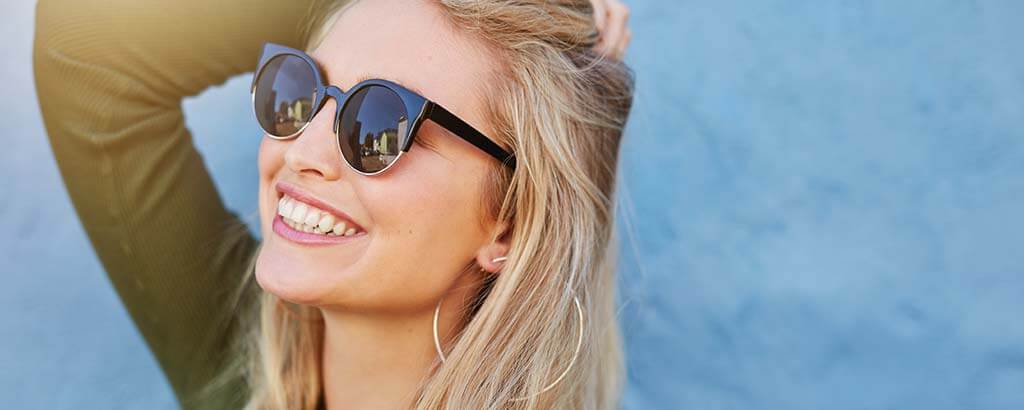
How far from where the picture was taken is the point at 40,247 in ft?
8.02

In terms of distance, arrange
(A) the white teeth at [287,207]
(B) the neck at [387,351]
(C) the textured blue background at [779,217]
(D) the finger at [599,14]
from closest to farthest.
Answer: (A) the white teeth at [287,207], (B) the neck at [387,351], (D) the finger at [599,14], (C) the textured blue background at [779,217]

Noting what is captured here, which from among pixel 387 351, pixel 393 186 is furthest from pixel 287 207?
pixel 387 351

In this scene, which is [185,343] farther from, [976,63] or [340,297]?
[976,63]

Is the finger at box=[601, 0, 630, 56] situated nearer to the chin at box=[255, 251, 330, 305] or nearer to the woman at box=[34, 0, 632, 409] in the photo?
the woman at box=[34, 0, 632, 409]

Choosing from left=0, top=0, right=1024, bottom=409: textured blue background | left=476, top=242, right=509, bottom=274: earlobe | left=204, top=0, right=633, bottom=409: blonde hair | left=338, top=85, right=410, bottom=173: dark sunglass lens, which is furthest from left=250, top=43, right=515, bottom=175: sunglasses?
left=0, top=0, right=1024, bottom=409: textured blue background

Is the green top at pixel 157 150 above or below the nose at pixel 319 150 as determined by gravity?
below

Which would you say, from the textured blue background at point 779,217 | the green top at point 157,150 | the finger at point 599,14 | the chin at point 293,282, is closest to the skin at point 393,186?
the chin at point 293,282

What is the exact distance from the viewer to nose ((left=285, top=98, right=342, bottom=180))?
171 cm

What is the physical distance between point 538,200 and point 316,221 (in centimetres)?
47

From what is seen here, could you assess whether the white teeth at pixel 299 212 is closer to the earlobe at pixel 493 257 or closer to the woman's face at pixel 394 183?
the woman's face at pixel 394 183

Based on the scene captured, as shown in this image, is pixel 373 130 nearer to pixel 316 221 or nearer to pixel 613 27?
pixel 316 221

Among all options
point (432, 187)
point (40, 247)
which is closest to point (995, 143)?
point (432, 187)

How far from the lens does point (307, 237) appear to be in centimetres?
176

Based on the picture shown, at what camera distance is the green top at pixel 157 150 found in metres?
2.10
